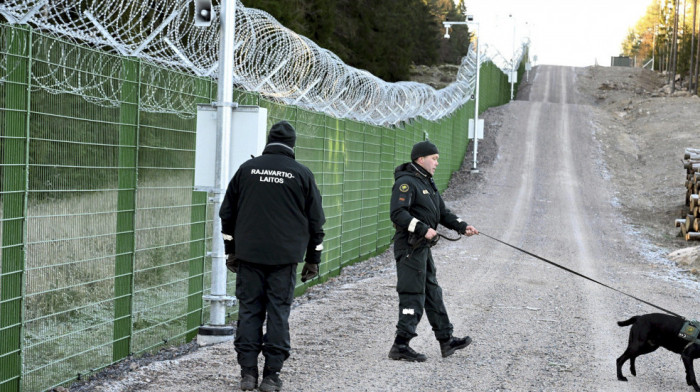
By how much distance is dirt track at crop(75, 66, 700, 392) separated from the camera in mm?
7133

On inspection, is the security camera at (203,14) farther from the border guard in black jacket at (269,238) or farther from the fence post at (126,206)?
the border guard in black jacket at (269,238)

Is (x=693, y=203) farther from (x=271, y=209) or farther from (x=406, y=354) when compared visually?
(x=271, y=209)

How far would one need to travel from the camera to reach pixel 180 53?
30.3ft

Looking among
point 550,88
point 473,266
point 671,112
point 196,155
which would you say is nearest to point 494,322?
point 196,155

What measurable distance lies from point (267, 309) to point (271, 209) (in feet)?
2.38

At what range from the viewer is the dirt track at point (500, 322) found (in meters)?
7.13

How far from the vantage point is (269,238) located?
6184mm

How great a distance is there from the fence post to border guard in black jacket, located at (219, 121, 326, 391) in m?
0.92

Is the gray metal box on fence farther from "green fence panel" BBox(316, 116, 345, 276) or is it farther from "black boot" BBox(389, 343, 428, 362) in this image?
"green fence panel" BBox(316, 116, 345, 276)

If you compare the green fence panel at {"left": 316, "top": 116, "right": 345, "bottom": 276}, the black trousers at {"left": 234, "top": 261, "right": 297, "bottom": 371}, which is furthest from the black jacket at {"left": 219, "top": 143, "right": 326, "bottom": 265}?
the green fence panel at {"left": 316, "top": 116, "right": 345, "bottom": 276}

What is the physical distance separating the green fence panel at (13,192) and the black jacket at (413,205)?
321cm

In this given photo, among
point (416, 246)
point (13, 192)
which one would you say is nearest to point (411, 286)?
point (416, 246)

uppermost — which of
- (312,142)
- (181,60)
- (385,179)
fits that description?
(181,60)

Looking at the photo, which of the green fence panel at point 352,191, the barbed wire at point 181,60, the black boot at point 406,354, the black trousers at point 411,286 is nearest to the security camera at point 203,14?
the barbed wire at point 181,60
